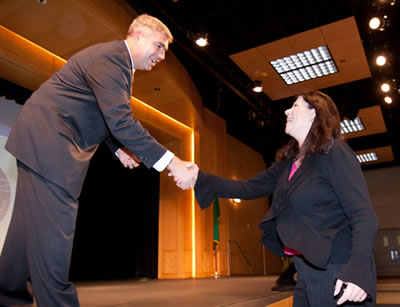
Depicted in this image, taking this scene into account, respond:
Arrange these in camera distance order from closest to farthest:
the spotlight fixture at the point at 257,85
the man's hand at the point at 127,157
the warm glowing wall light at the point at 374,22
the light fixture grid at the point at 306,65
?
the man's hand at the point at 127,157, the warm glowing wall light at the point at 374,22, the light fixture grid at the point at 306,65, the spotlight fixture at the point at 257,85

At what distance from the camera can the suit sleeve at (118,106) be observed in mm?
1370

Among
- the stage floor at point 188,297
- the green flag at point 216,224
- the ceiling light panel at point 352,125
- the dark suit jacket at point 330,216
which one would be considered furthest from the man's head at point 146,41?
the ceiling light panel at point 352,125

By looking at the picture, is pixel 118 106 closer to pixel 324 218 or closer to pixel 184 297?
pixel 324 218

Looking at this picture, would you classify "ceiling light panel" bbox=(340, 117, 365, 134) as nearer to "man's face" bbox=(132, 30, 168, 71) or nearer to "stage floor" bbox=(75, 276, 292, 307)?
"stage floor" bbox=(75, 276, 292, 307)

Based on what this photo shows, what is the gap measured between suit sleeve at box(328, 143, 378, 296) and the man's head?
0.98 meters

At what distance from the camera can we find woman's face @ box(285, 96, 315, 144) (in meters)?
1.35

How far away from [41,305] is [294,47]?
5401 millimetres

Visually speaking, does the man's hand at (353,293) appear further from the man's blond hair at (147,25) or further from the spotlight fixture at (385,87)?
the spotlight fixture at (385,87)

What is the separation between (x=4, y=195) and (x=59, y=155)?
3360 millimetres

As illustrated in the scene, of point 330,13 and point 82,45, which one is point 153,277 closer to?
point 82,45

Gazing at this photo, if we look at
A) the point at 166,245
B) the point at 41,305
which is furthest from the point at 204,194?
the point at 166,245

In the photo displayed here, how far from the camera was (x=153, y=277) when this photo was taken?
7125mm

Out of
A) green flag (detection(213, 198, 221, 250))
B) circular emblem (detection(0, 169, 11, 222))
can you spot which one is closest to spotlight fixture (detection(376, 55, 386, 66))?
green flag (detection(213, 198, 221, 250))

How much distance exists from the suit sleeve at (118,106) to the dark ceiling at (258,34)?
3.53 metres
